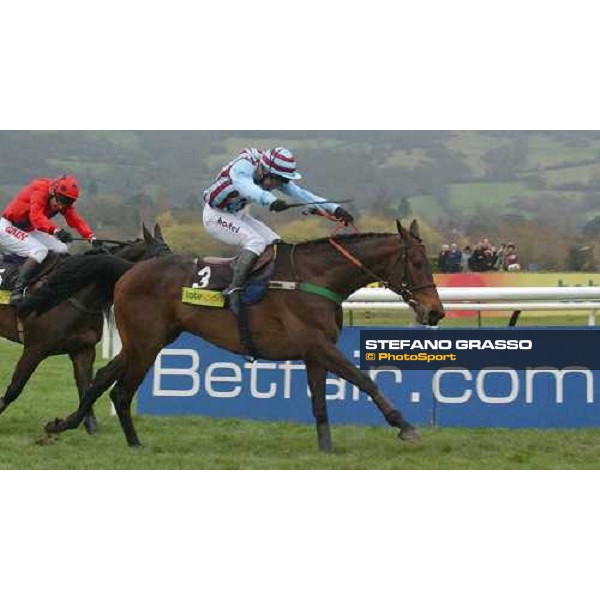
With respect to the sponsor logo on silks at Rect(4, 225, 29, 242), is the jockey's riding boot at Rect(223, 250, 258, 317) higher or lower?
lower

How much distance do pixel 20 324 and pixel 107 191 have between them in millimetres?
18443

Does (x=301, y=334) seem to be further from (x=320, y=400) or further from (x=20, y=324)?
(x=20, y=324)

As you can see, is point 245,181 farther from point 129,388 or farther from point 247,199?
point 129,388

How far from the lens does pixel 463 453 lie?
284 inches

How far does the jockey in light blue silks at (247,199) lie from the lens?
7312 millimetres

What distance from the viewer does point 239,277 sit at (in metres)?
7.45

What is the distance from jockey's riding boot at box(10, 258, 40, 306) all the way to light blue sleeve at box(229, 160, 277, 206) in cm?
218

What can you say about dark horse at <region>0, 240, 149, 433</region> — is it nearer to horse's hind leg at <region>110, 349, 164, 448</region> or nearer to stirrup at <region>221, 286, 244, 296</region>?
horse's hind leg at <region>110, 349, 164, 448</region>

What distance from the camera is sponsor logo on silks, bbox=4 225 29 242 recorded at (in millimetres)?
8719

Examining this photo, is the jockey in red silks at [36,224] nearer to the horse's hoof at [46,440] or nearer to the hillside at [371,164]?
the horse's hoof at [46,440]

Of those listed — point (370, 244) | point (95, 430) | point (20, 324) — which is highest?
point (370, 244)

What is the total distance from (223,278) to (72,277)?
1.37m

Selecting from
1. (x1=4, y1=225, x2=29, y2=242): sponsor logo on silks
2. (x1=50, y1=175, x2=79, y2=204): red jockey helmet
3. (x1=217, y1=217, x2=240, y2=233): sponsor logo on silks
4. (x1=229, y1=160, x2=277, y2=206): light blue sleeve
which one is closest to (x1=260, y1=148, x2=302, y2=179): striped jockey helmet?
(x1=229, y1=160, x2=277, y2=206): light blue sleeve
